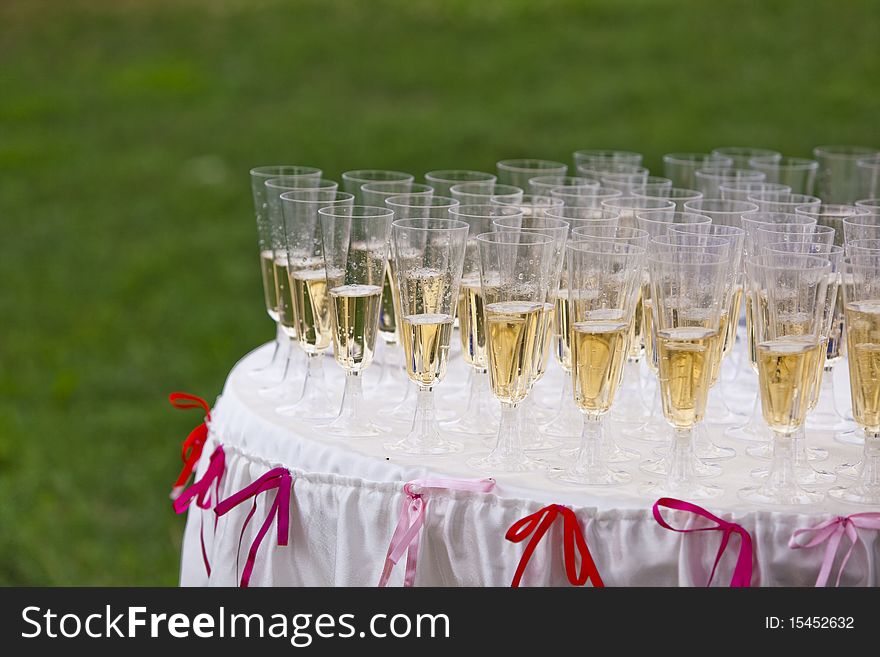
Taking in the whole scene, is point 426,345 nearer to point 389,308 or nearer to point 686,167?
point 389,308

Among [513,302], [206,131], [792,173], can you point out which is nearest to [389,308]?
[513,302]

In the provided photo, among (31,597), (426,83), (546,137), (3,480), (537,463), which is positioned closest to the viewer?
(537,463)

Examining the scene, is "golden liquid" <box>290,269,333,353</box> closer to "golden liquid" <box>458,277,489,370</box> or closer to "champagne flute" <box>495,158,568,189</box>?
"golden liquid" <box>458,277,489,370</box>

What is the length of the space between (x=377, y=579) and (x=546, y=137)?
7969 mm

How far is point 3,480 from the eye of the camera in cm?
558

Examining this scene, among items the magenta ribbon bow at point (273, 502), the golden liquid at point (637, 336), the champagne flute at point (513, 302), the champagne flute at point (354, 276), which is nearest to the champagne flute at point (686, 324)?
the champagne flute at point (513, 302)

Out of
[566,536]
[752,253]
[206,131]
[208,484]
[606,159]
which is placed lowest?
[208,484]

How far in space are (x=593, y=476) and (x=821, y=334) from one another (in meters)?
0.52

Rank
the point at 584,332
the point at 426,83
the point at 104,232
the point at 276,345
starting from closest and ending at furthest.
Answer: the point at 584,332 < the point at 276,345 < the point at 104,232 < the point at 426,83

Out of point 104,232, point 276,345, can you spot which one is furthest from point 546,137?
point 276,345

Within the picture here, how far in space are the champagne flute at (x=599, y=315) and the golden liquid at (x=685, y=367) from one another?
9 centimetres

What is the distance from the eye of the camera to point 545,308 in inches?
96.8

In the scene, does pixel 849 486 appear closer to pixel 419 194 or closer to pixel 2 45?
pixel 419 194

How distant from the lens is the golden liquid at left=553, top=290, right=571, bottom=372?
2523 millimetres
